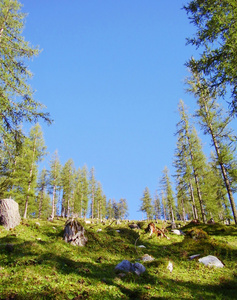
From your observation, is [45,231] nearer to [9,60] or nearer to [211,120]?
[9,60]

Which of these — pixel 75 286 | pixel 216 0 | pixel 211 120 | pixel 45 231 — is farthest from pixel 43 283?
pixel 211 120

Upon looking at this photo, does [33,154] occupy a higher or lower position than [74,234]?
higher

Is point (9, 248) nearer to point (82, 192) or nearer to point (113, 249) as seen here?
point (113, 249)

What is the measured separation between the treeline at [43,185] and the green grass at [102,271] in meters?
4.56

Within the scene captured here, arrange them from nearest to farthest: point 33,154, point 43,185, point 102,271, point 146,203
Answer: point 102,271, point 33,154, point 43,185, point 146,203

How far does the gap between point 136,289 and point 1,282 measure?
3852mm

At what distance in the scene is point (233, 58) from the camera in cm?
706

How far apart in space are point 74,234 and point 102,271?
3.81 m

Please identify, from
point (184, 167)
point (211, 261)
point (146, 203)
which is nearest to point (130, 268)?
point (211, 261)

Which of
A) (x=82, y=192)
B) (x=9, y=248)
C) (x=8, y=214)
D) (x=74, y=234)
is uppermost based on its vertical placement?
(x=82, y=192)

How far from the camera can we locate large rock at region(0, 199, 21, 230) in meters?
11.2

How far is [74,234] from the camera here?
10.7 m

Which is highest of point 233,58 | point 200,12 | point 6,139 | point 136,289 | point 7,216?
point 200,12

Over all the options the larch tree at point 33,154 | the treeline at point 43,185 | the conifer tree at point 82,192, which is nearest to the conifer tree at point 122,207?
the treeline at point 43,185
